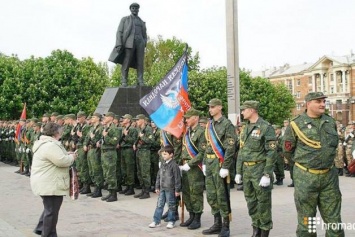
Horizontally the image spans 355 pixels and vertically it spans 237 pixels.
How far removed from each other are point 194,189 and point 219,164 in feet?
2.81

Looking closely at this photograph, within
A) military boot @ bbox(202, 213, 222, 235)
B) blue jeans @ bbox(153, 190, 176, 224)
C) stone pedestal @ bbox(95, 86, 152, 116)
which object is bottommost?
military boot @ bbox(202, 213, 222, 235)

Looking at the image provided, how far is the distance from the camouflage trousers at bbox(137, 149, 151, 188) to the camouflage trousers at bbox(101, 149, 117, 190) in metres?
0.79

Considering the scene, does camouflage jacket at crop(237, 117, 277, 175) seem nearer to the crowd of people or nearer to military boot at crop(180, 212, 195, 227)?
the crowd of people

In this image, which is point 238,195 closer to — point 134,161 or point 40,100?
point 134,161

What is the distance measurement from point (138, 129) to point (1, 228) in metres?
4.71

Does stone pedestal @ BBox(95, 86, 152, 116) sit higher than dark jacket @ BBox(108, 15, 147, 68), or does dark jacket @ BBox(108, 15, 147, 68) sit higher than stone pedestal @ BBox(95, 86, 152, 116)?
dark jacket @ BBox(108, 15, 147, 68)

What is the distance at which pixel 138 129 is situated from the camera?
41.8ft

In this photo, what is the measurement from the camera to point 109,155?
11.8 metres

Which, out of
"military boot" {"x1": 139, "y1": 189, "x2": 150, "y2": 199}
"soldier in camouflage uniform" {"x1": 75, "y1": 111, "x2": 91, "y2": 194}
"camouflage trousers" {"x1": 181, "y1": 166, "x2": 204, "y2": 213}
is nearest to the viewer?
"camouflage trousers" {"x1": 181, "y1": 166, "x2": 204, "y2": 213}

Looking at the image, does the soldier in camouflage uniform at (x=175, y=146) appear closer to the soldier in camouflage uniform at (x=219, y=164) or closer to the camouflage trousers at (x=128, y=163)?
the soldier in camouflage uniform at (x=219, y=164)

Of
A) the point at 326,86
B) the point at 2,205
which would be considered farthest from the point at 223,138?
the point at 326,86

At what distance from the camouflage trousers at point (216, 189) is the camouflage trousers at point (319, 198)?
1870 mm

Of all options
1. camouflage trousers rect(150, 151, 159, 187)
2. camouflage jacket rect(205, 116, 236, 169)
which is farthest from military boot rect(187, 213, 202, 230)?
camouflage trousers rect(150, 151, 159, 187)

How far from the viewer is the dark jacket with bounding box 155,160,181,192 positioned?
8719 mm
